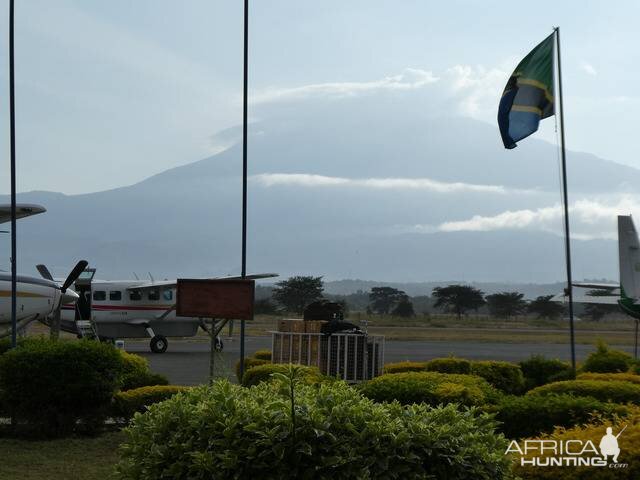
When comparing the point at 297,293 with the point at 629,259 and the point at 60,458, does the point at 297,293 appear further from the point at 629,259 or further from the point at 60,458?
the point at 60,458

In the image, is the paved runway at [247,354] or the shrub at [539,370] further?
the paved runway at [247,354]

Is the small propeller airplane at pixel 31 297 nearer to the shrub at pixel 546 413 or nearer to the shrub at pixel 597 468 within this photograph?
the shrub at pixel 546 413

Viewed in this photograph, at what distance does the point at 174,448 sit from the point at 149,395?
22.9 ft

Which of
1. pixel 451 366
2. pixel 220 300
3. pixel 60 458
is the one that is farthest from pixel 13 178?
pixel 451 366

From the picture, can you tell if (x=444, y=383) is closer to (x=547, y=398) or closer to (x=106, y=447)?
(x=547, y=398)

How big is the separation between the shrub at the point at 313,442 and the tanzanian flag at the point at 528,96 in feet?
33.9

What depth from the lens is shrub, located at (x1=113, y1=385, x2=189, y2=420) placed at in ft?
43.0

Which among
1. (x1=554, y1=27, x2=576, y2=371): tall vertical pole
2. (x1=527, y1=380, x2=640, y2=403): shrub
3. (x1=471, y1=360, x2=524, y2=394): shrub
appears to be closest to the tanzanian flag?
(x1=554, y1=27, x2=576, y2=371): tall vertical pole

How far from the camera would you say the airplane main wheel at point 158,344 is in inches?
1331

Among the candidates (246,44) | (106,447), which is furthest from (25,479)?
(246,44)

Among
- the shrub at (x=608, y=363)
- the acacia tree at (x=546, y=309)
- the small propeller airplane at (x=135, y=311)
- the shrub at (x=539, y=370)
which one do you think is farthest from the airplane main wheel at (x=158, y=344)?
A: the acacia tree at (x=546, y=309)

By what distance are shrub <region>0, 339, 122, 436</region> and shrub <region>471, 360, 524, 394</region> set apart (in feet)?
19.2

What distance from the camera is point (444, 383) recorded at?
11.3 meters

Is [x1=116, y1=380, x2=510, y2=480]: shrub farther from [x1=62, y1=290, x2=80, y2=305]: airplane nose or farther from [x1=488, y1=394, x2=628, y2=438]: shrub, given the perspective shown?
[x1=62, y1=290, x2=80, y2=305]: airplane nose
